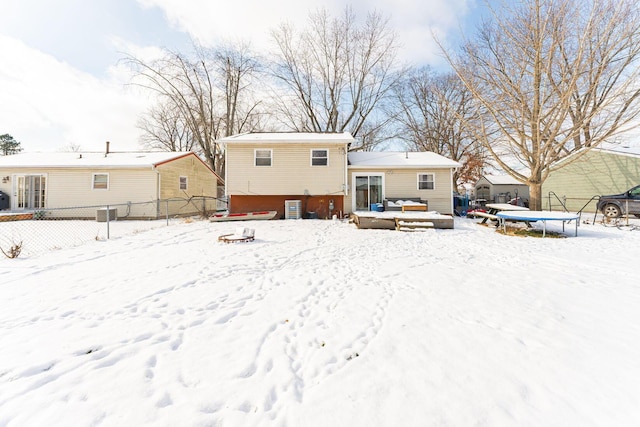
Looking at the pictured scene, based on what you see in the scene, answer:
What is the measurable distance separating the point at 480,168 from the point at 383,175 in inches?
928

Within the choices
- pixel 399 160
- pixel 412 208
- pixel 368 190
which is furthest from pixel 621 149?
pixel 368 190

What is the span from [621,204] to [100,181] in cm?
2678

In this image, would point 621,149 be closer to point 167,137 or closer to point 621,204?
point 621,204

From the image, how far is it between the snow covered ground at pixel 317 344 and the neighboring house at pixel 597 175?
16.1 m

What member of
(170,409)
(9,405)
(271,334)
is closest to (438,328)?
(271,334)

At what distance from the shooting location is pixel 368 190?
13641 millimetres

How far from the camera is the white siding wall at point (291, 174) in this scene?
13.0 meters

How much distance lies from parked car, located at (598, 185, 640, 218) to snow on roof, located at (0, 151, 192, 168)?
23559 millimetres

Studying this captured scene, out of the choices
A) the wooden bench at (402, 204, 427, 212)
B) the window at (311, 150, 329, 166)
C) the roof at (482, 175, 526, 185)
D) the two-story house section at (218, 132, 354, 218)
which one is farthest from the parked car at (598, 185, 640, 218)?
the window at (311, 150, 329, 166)

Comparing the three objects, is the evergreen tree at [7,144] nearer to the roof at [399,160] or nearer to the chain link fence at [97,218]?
the chain link fence at [97,218]

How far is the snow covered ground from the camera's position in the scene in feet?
5.49

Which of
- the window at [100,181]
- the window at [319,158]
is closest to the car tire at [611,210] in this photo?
the window at [319,158]

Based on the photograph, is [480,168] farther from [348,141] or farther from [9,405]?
[9,405]

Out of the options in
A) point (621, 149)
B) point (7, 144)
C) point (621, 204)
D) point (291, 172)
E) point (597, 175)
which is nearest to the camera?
point (621, 204)
